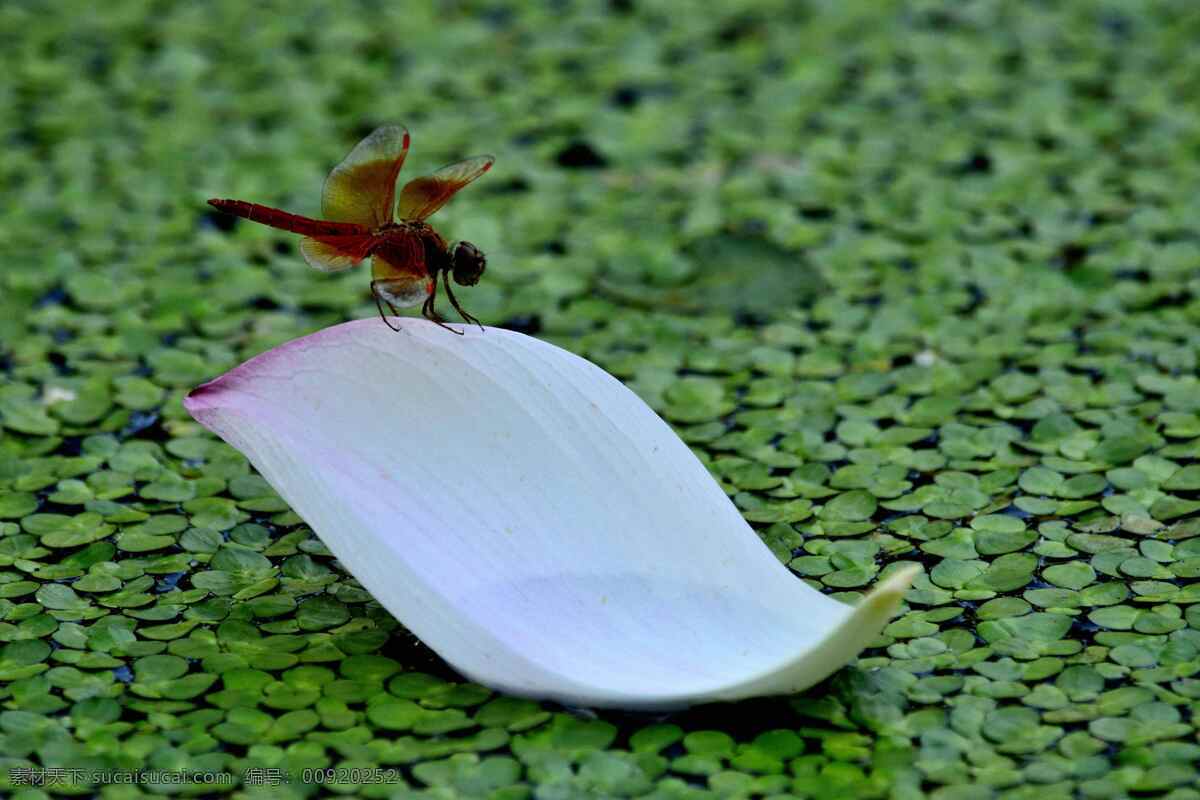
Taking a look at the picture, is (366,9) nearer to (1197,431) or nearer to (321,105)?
(321,105)

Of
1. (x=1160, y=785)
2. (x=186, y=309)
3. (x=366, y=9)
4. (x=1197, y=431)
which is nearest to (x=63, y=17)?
(x=366, y=9)

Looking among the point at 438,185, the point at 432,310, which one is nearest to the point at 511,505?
the point at 432,310

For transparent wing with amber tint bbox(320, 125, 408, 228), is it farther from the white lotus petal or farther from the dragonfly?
the white lotus petal

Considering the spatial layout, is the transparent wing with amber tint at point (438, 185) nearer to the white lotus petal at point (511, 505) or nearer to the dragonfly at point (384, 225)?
the dragonfly at point (384, 225)

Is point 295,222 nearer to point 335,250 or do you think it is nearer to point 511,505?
point 335,250

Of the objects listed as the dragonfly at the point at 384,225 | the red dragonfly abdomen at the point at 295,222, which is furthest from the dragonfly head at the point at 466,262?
the red dragonfly abdomen at the point at 295,222
